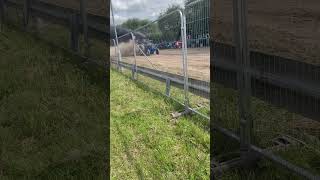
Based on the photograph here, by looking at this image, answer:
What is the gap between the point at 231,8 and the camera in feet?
9.13

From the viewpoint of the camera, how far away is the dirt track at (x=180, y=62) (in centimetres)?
375

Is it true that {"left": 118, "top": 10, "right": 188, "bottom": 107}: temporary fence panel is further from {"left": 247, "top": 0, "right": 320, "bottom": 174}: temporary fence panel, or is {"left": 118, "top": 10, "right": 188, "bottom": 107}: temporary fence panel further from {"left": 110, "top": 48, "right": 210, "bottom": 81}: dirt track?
{"left": 247, "top": 0, "right": 320, "bottom": 174}: temporary fence panel

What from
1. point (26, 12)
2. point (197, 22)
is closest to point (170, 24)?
point (197, 22)

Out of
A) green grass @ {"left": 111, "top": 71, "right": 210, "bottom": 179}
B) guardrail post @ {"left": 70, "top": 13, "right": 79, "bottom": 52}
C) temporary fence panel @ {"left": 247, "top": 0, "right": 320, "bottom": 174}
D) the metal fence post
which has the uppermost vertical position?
the metal fence post

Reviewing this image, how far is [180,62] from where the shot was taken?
4629mm

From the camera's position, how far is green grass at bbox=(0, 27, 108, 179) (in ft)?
10.0

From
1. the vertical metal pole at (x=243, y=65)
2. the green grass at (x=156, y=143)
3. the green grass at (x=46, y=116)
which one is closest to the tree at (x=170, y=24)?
the green grass at (x=156, y=143)

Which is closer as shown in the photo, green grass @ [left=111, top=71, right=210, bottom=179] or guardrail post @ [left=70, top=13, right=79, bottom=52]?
green grass @ [left=111, top=71, right=210, bottom=179]

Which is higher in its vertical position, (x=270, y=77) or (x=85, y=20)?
(x=85, y=20)

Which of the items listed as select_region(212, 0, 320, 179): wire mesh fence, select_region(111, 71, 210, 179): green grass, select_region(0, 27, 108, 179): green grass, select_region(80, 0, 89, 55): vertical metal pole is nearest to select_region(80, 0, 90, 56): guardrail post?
select_region(80, 0, 89, 55): vertical metal pole

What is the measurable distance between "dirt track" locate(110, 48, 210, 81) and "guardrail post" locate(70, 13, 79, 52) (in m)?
1.11

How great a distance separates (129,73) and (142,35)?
65.0 inches

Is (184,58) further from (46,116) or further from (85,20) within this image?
(46,116)

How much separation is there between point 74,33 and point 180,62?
1.28 m
